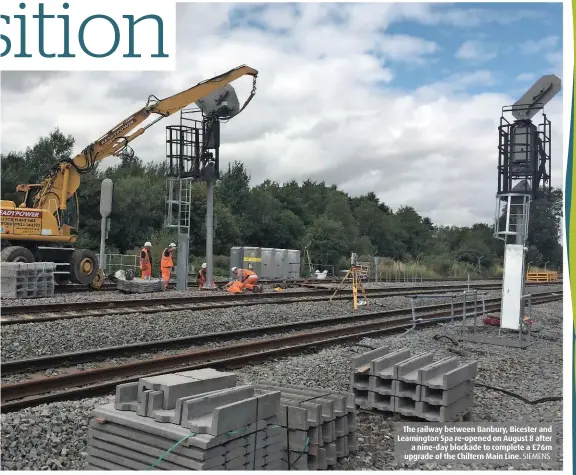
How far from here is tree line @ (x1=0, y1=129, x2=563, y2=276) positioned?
3922 centimetres

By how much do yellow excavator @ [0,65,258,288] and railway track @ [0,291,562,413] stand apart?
8.78m

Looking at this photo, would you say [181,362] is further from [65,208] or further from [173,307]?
[65,208]

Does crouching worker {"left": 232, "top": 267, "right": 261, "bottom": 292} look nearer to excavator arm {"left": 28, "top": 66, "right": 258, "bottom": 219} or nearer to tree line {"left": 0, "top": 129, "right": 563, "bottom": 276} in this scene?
excavator arm {"left": 28, "top": 66, "right": 258, "bottom": 219}

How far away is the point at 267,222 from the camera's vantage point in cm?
5244

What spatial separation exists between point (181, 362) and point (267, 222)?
4307 cm

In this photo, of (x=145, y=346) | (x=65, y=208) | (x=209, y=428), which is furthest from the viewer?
(x=65, y=208)

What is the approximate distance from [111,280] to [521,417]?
17.9 meters

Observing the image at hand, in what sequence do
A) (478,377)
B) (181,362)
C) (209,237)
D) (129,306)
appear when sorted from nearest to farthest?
(478,377) < (181,362) < (129,306) < (209,237)

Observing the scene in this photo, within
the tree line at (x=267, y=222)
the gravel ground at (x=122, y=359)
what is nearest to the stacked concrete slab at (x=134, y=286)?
the gravel ground at (x=122, y=359)

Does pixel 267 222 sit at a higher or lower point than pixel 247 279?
higher

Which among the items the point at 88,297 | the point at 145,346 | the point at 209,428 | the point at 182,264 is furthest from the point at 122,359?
the point at 182,264

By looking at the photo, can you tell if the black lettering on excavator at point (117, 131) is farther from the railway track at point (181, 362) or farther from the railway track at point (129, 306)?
the railway track at point (181, 362)

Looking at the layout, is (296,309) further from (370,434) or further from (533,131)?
(370,434)

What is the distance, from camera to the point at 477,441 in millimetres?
5668
